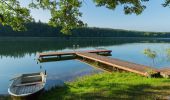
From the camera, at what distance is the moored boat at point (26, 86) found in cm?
1222

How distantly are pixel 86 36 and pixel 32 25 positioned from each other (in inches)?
1306

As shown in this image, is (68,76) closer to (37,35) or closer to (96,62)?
(96,62)

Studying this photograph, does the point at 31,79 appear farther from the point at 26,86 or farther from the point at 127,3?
the point at 127,3

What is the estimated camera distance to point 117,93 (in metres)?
10.6

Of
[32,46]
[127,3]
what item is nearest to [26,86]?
[127,3]

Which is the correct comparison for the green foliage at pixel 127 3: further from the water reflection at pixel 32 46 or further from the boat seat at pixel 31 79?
the water reflection at pixel 32 46

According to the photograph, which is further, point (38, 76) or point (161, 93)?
point (38, 76)

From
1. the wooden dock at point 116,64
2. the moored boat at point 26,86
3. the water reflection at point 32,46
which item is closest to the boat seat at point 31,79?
the moored boat at point 26,86

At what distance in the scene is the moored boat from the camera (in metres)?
12.2

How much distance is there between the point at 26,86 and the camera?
1409 cm

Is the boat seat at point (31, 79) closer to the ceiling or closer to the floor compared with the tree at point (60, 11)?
closer to the floor

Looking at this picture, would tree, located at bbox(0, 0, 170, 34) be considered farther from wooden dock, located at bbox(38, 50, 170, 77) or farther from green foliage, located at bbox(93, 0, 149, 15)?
wooden dock, located at bbox(38, 50, 170, 77)

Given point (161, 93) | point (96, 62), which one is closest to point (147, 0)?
point (161, 93)

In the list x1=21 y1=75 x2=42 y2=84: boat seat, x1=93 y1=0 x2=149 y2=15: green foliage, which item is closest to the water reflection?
x1=21 y1=75 x2=42 y2=84: boat seat
